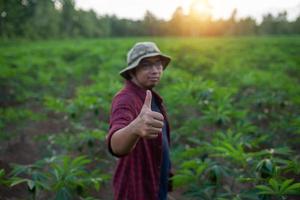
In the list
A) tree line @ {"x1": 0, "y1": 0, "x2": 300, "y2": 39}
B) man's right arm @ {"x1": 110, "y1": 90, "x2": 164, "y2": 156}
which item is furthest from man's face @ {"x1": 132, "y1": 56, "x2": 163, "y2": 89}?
tree line @ {"x1": 0, "y1": 0, "x2": 300, "y2": 39}

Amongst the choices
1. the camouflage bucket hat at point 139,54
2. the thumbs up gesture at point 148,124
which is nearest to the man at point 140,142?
the camouflage bucket hat at point 139,54

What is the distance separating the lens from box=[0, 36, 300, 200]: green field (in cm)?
241

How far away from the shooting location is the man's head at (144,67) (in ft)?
6.52

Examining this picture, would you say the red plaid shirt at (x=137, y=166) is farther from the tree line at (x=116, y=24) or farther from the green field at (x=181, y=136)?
the tree line at (x=116, y=24)

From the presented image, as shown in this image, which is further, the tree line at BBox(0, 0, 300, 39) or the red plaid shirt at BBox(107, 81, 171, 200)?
the tree line at BBox(0, 0, 300, 39)

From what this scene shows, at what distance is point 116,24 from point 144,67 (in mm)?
41242

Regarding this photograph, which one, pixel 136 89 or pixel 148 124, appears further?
pixel 136 89

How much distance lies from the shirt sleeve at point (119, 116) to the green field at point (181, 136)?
78cm

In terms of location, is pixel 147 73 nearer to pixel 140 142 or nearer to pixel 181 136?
pixel 140 142

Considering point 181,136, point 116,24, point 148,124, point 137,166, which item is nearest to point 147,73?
point 137,166

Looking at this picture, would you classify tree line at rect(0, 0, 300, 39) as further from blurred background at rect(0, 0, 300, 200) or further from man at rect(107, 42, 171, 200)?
man at rect(107, 42, 171, 200)

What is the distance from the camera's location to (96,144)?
4.22 meters

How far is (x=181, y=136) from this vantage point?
4.30m

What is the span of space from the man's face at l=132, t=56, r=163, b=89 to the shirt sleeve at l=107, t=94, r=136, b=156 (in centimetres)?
20
